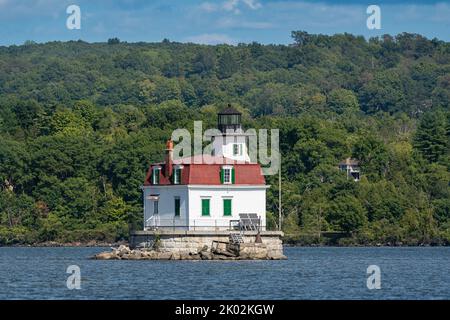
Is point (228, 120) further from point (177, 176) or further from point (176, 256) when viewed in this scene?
point (176, 256)

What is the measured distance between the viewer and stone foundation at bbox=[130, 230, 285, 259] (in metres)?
62.7

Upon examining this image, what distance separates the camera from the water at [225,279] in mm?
46531

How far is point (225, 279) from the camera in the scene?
52500mm

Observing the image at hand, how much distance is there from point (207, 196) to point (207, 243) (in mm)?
2291

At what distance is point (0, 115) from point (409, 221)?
39653mm

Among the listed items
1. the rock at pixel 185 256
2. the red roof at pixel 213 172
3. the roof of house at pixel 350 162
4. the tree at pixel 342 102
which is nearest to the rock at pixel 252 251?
the rock at pixel 185 256

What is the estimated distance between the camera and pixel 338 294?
47.0 meters

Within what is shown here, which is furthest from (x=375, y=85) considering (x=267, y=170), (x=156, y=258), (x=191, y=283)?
(x=191, y=283)

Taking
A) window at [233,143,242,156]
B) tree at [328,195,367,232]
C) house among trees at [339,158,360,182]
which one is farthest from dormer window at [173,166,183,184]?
house among trees at [339,158,360,182]

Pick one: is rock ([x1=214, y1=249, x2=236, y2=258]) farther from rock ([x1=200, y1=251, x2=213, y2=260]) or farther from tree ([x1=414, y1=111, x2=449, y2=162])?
tree ([x1=414, y1=111, x2=449, y2=162])

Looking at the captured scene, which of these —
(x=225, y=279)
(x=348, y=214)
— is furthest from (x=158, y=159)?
(x=225, y=279)

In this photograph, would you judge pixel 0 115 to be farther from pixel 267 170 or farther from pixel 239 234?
pixel 239 234
